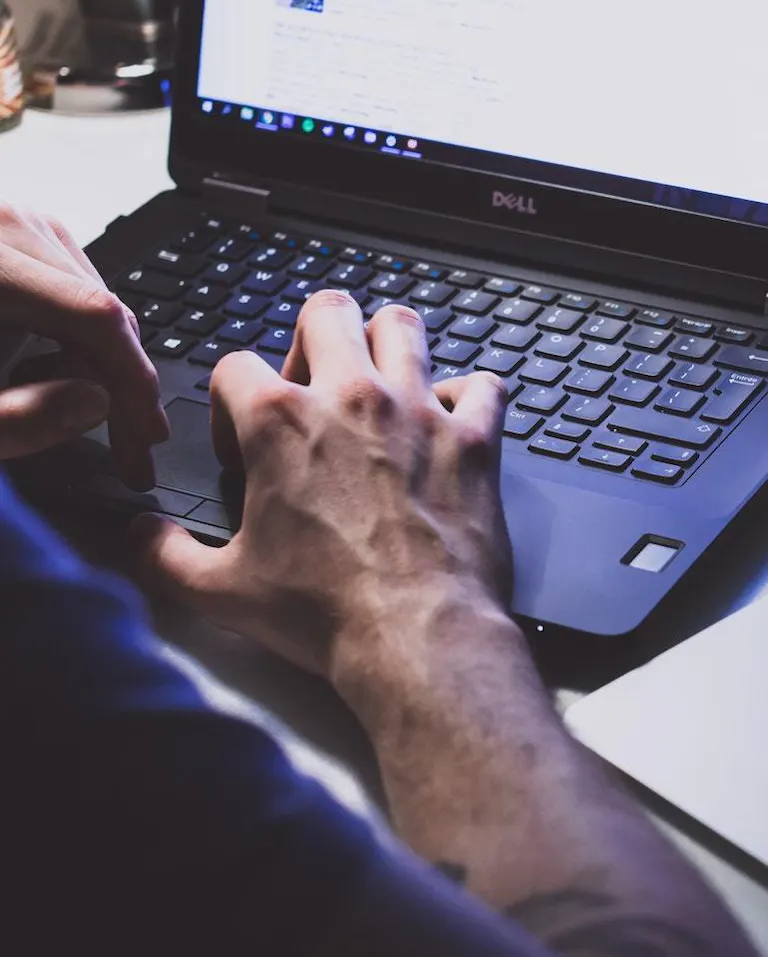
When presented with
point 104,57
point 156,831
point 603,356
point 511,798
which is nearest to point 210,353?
point 603,356

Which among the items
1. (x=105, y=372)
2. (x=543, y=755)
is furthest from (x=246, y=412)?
(x=543, y=755)

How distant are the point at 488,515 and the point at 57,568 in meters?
0.28

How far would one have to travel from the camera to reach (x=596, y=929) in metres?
0.38

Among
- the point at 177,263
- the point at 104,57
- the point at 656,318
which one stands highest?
the point at 656,318

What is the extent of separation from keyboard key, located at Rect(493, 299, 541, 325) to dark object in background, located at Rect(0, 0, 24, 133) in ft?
1.96

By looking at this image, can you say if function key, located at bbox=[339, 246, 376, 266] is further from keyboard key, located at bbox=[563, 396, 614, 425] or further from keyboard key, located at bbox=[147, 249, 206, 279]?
keyboard key, located at bbox=[563, 396, 614, 425]

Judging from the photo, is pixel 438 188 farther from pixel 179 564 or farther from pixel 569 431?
pixel 179 564

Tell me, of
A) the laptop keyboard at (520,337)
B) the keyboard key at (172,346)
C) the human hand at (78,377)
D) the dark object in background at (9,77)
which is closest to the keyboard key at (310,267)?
the laptop keyboard at (520,337)

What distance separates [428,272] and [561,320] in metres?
0.11

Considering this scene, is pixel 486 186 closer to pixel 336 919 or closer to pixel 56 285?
pixel 56 285

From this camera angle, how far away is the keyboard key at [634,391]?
0.67 meters

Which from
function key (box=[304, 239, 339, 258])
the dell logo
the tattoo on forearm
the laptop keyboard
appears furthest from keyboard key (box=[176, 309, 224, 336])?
the tattoo on forearm

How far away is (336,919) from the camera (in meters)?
0.26

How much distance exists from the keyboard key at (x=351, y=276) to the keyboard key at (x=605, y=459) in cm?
23
